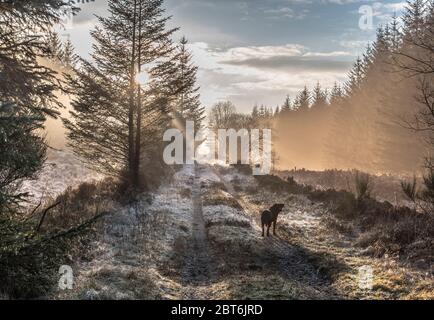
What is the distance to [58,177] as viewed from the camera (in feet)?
110

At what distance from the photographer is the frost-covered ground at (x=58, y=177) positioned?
26466 millimetres

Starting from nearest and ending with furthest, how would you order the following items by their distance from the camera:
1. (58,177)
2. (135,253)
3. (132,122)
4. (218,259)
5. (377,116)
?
(135,253)
(218,259)
(132,122)
(58,177)
(377,116)

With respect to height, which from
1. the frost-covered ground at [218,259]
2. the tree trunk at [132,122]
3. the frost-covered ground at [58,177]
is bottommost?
the frost-covered ground at [218,259]

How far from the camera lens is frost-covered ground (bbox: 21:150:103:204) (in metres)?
26.5

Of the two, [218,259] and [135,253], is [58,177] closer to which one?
[135,253]

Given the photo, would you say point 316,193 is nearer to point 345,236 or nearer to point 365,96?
point 345,236

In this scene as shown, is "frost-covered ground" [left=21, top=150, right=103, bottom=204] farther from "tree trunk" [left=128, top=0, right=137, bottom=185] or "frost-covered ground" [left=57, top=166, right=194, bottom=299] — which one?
"frost-covered ground" [left=57, top=166, right=194, bottom=299]

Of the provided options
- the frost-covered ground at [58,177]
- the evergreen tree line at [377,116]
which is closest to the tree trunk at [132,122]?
the frost-covered ground at [58,177]

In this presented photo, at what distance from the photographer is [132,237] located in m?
14.7

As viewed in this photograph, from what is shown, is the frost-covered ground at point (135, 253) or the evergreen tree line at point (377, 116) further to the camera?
the evergreen tree line at point (377, 116)

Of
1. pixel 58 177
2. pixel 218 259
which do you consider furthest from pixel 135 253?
pixel 58 177

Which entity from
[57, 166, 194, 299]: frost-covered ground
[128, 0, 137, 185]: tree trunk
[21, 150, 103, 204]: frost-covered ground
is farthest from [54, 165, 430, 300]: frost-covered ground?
[21, 150, 103, 204]: frost-covered ground

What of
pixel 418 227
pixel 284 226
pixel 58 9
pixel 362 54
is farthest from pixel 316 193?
pixel 362 54

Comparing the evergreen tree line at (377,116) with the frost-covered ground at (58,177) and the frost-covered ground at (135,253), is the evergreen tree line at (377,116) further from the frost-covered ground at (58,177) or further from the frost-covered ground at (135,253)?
the frost-covered ground at (58,177)
